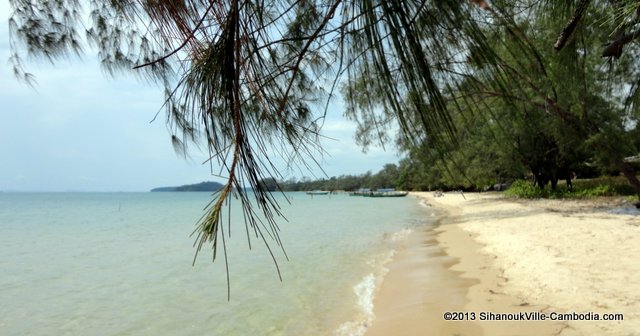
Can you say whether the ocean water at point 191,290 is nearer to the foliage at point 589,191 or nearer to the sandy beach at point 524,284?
the sandy beach at point 524,284

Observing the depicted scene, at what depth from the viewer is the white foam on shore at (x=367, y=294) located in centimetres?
436

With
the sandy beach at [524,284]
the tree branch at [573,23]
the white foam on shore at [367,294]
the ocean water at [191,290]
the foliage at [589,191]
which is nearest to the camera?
the tree branch at [573,23]

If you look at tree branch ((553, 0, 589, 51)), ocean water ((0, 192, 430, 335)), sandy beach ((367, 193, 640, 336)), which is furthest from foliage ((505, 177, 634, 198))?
tree branch ((553, 0, 589, 51))

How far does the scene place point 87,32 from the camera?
74.3 inches

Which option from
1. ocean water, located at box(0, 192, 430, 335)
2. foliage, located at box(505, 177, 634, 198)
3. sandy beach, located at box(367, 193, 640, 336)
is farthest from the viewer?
foliage, located at box(505, 177, 634, 198)

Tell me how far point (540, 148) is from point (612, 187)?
10.6 ft

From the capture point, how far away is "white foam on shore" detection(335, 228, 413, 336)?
14.3 feet

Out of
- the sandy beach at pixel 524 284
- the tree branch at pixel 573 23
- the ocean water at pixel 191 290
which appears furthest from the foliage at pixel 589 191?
the tree branch at pixel 573 23

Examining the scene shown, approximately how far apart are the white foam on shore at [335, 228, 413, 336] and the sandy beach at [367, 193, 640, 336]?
0.36 ft

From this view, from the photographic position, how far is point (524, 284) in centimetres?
488

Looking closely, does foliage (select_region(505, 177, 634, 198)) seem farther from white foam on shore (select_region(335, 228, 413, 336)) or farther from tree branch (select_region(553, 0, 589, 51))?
tree branch (select_region(553, 0, 589, 51))

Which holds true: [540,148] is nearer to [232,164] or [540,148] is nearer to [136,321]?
[136,321]

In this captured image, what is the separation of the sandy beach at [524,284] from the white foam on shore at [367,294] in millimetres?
111

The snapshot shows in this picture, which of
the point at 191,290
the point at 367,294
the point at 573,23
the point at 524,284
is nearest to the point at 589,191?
the point at 524,284
